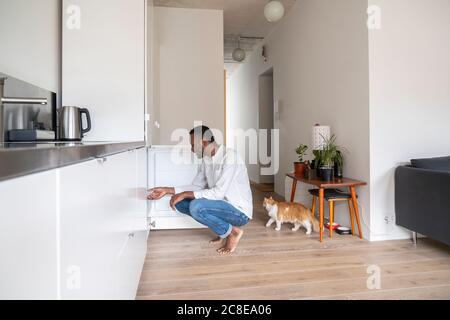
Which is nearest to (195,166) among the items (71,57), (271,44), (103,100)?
(103,100)

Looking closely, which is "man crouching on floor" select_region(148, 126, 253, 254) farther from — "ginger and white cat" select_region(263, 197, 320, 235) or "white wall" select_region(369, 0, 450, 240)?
"white wall" select_region(369, 0, 450, 240)

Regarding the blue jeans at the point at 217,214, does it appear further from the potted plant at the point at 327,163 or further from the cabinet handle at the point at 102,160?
the cabinet handle at the point at 102,160

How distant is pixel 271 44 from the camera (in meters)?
4.97

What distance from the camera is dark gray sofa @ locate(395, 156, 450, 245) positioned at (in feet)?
6.65

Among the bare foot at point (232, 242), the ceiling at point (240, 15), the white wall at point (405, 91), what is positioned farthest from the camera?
the ceiling at point (240, 15)

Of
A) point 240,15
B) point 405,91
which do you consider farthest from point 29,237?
point 240,15

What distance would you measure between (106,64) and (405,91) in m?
2.56

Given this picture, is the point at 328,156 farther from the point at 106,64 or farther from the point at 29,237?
the point at 29,237

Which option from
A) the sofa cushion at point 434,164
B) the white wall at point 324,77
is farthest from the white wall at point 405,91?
the sofa cushion at point 434,164

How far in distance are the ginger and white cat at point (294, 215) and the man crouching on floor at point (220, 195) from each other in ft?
2.20

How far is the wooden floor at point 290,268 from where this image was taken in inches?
63.8

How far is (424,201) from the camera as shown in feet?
7.15

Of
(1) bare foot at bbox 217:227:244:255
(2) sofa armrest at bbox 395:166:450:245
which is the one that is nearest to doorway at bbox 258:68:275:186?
(2) sofa armrest at bbox 395:166:450:245
